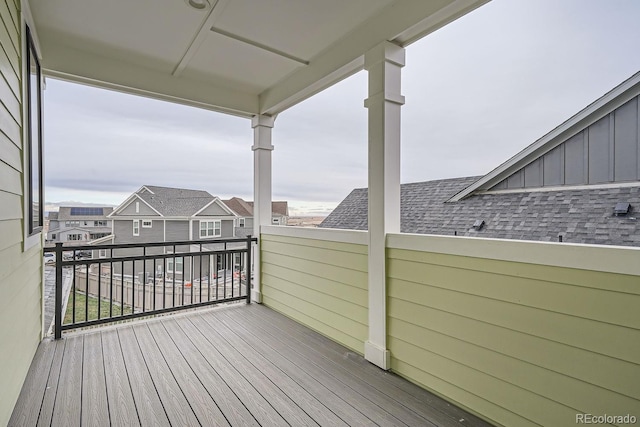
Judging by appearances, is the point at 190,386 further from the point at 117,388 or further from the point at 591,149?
the point at 591,149

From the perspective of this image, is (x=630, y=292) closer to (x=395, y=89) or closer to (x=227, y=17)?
(x=395, y=89)

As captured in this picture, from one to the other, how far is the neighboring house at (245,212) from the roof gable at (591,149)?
2740 millimetres

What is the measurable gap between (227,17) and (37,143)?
192 centimetres

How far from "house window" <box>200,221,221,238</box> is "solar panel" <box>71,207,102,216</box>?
1047mm

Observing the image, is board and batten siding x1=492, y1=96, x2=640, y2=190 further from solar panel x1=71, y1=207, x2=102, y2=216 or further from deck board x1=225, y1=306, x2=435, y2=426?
solar panel x1=71, y1=207, x2=102, y2=216

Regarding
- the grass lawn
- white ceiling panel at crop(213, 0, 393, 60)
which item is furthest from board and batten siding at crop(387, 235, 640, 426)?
the grass lawn

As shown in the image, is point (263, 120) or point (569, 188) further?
point (263, 120)

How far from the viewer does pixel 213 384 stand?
2.13 m

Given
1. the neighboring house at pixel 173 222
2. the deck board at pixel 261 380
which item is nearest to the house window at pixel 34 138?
the neighboring house at pixel 173 222

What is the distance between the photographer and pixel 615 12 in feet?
5.06

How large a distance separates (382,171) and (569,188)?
3.70ft

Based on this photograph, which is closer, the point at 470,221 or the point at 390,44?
the point at 470,221

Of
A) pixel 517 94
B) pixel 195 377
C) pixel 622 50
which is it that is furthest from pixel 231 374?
pixel 622 50

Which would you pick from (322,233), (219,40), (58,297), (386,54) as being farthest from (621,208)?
(58,297)
